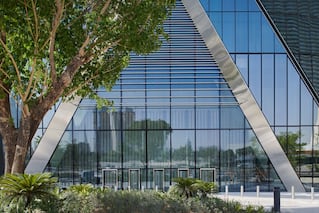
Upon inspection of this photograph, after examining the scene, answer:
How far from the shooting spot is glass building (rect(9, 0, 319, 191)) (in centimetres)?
2731

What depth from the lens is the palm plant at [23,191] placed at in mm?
10133

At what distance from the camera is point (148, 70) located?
89.9ft

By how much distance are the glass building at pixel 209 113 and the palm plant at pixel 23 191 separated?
55.2ft

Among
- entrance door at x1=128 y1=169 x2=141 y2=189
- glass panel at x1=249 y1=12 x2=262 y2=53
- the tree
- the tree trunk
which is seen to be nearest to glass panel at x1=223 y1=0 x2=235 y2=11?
glass panel at x1=249 y1=12 x2=262 y2=53

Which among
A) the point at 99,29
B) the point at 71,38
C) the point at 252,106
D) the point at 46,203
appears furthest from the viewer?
the point at 252,106

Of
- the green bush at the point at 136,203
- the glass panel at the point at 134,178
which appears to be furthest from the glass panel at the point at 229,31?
the green bush at the point at 136,203

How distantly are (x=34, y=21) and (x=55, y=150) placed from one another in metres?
17.8

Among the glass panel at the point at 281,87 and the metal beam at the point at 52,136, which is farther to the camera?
the glass panel at the point at 281,87

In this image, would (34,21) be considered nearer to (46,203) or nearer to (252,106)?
(46,203)

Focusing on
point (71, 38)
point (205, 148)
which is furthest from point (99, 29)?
point (205, 148)

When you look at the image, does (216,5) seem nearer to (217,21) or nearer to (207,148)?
(217,21)

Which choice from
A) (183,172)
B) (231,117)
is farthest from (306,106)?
(183,172)

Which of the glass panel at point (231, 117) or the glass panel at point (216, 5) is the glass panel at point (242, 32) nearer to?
the glass panel at point (216, 5)

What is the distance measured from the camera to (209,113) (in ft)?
92.5
